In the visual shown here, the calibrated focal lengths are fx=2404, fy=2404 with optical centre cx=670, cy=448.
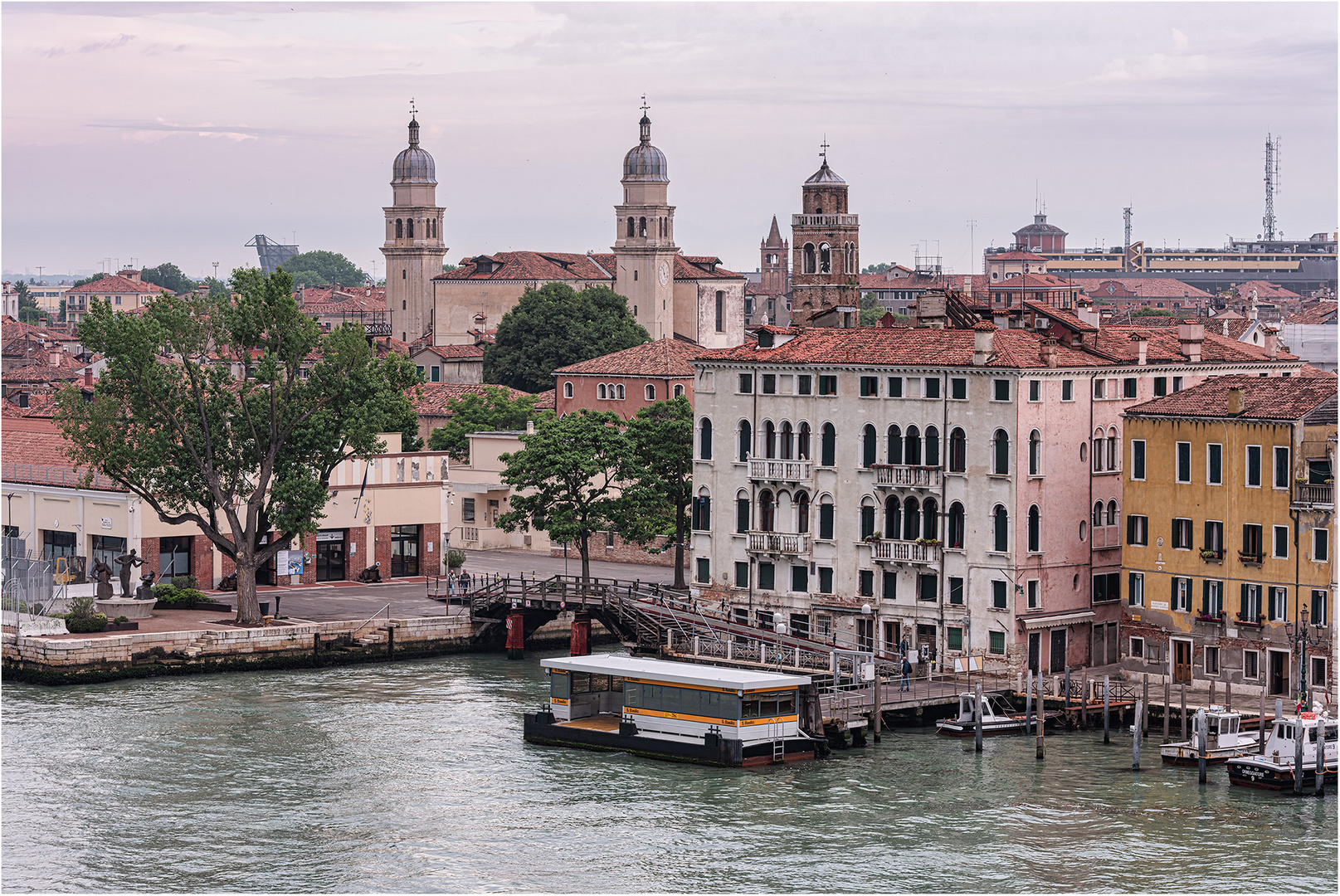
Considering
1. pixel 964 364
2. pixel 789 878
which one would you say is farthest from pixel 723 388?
pixel 789 878

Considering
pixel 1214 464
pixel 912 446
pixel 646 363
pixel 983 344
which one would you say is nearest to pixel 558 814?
pixel 912 446

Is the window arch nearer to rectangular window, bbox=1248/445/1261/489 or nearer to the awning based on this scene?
the awning

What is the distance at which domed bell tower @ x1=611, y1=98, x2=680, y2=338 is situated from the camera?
136 meters

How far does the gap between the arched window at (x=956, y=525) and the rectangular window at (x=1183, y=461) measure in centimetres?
494

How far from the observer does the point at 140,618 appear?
58.4 metres

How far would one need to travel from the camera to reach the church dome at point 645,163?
136875 millimetres

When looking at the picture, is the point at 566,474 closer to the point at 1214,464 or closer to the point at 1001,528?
the point at 1001,528

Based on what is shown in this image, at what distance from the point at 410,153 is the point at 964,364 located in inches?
3732

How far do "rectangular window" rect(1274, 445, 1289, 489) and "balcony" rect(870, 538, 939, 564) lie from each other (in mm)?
8022

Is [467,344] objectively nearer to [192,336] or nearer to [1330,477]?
[192,336]

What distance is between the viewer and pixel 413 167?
14388 cm

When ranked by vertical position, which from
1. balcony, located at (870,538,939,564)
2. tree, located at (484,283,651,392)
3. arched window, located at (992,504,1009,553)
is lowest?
balcony, located at (870,538,939,564)

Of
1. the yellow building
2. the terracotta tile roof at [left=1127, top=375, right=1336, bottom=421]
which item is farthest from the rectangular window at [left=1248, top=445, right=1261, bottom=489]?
the terracotta tile roof at [left=1127, top=375, right=1336, bottom=421]

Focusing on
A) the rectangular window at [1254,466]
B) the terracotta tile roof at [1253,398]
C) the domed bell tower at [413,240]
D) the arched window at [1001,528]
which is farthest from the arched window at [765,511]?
the domed bell tower at [413,240]
